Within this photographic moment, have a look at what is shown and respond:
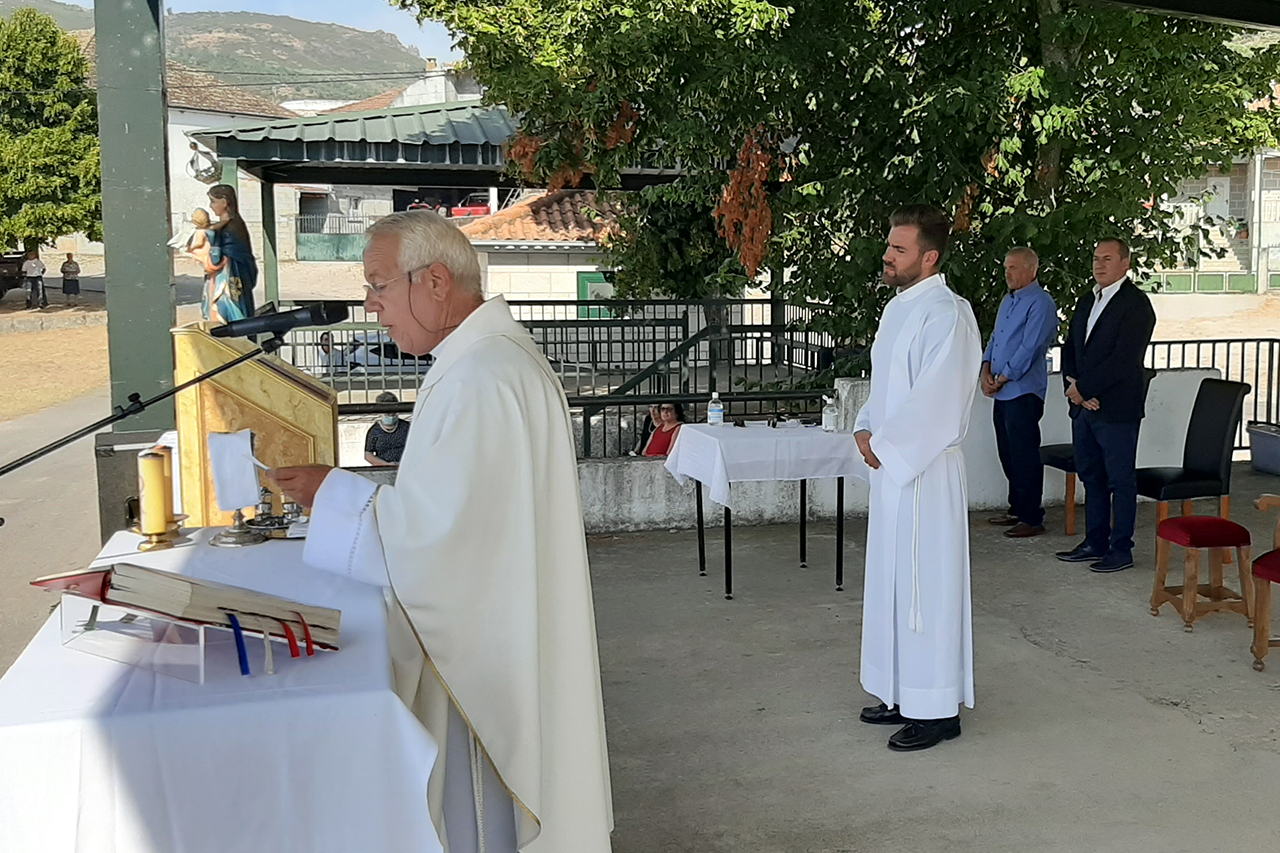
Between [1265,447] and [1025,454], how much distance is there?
3.47 meters

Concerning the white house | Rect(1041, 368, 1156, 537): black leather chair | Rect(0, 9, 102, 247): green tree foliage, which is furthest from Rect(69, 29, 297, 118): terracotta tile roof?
Rect(1041, 368, 1156, 537): black leather chair

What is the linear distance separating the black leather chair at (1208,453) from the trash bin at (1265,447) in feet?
11.2

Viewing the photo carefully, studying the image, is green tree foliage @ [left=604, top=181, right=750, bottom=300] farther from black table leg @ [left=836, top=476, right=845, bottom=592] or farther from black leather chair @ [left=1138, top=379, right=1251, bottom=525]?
→ black table leg @ [left=836, top=476, right=845, bottom=592]

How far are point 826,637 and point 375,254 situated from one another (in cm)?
404

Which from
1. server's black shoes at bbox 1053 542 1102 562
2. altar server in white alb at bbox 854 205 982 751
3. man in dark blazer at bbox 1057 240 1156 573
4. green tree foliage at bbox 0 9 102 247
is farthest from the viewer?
green tree foliage at bbox 0 9 102 247

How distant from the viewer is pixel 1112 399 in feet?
25.2

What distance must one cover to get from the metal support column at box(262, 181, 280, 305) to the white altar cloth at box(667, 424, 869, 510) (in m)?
10.1

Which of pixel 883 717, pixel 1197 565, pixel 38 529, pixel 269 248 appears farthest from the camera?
pixel 269 248

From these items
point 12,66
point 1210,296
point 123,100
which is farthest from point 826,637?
point 12,66

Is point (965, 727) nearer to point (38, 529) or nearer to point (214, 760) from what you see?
point (214, 760)

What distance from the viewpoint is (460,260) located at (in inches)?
122

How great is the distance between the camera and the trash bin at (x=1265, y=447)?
35.2 ft

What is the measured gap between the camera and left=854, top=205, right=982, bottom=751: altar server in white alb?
4820mm

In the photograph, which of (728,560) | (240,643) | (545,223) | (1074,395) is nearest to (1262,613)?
(1074,395)
